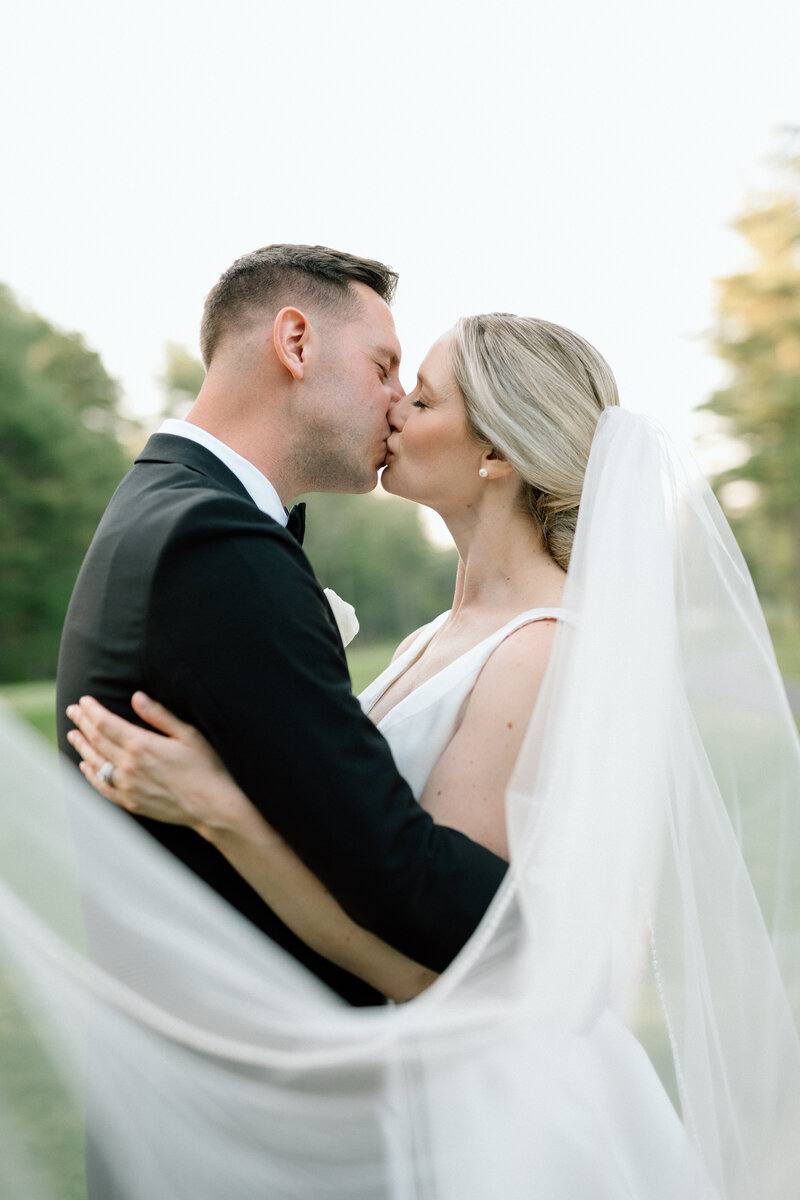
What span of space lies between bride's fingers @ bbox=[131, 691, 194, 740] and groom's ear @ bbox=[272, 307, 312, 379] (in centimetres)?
98

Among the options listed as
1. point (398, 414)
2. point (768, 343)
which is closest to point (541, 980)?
point (398, 414)

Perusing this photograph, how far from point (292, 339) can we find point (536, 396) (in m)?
0.61

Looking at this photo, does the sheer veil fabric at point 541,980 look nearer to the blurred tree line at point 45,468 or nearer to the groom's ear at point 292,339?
the groom's ear at point 292,339

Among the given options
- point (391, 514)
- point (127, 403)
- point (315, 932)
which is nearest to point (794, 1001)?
point (315, 932)

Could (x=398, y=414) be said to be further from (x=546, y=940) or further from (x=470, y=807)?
(x=546, y=940)

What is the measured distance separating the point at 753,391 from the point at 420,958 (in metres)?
21.0

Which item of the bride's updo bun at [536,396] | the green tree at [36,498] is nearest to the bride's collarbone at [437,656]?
the bride's updo bun at [536,396]

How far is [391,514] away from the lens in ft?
184

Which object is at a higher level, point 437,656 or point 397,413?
point 397,413

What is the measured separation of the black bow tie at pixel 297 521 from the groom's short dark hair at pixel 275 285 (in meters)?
0.44

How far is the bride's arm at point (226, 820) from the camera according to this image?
1836mm

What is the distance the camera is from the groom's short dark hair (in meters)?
2.60

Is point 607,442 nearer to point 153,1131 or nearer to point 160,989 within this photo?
point 160,989

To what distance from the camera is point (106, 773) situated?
1.94m
